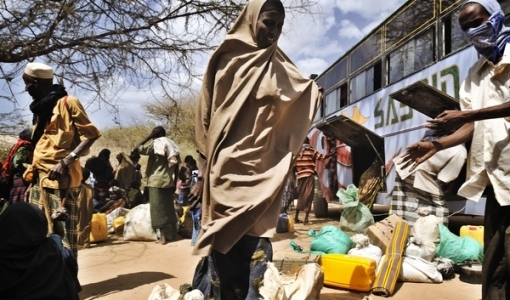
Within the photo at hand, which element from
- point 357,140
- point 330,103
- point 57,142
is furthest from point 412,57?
point 57,142

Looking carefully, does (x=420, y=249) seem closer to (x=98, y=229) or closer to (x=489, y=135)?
(x=489, y=135)

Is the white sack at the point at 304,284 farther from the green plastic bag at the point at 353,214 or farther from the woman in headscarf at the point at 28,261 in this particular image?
the green plastic bag at the point at 353,214

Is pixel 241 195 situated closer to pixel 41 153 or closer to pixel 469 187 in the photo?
pixel 469 187

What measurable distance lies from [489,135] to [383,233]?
2.25 metres

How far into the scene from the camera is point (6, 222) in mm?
2314

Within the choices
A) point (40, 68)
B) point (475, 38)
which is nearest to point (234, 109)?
point (475, 38)

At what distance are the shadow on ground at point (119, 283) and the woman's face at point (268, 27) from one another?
103 inches

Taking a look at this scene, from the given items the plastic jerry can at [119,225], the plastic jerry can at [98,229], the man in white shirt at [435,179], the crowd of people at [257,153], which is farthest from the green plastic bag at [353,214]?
the plastic jerry can at [119,225]

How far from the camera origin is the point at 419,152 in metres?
2.26

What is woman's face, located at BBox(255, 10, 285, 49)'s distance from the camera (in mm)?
2330

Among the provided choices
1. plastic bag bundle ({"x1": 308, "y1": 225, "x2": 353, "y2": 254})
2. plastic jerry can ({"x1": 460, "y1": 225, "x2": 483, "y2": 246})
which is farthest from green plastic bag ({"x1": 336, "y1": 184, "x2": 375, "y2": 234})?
plastic jerry can ({"x1": 460, "y1": 225, "x2": 483, "y2": 246})

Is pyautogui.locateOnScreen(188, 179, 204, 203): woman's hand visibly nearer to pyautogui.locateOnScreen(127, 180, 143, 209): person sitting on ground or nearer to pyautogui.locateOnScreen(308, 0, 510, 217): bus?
pyautogui.locateOnScreen(308, 0, 510, 217): bus

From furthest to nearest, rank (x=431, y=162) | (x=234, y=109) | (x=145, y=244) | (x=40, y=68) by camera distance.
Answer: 1. (x=145, y=244)
2. (x=431, y=162)
3. (x=40, y=68)
4. (x=234, y=109)

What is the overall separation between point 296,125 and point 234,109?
1.21ft
